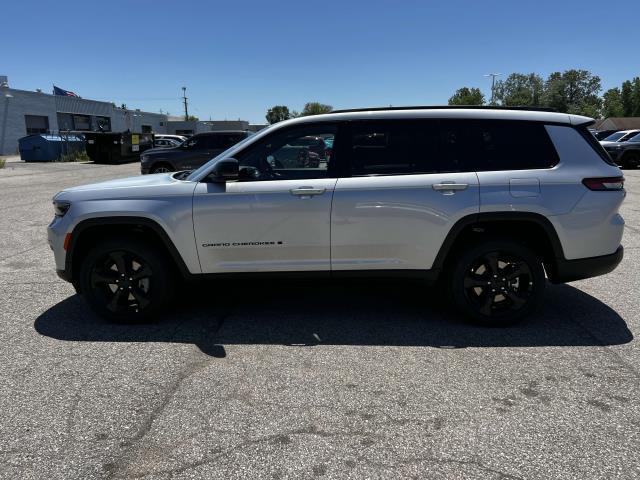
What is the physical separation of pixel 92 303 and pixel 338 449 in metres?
2.82

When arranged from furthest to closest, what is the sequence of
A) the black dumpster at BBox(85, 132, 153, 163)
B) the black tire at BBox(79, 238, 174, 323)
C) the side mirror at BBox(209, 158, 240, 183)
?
the black dumpster at BBox(85, 132, 153, 163) < the black tire at BBox(79, 238, 174, 323) < the side mirror at BBox(209, 158, 240, 183)

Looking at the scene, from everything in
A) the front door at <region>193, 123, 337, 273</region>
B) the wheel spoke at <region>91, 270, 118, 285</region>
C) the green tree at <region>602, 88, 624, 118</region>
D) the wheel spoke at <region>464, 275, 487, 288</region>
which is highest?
the green tree at <region>602, 88, 624, 118</region>

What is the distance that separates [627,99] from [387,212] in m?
119

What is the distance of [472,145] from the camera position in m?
4.01

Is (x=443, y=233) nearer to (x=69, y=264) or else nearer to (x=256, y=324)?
(x=256, y=324)

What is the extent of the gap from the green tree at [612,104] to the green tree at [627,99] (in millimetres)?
776

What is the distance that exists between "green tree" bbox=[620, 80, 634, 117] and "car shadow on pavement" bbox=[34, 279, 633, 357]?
382 ft

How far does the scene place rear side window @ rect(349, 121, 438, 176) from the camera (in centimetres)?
400

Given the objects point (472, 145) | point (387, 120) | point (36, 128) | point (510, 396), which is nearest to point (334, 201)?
point (387, 120)

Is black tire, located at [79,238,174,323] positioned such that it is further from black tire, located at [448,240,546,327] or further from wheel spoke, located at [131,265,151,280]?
black tire, located at [448,240,546,327]

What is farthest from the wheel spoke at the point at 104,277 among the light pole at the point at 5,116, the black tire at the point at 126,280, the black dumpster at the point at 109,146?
the light pole at the point at 5,116

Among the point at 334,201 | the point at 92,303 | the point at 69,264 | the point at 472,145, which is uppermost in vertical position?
the point at 472,145

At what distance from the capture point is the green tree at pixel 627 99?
9862cm

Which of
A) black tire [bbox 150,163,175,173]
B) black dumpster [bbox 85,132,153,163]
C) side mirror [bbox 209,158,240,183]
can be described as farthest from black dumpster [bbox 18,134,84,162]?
side mirror [bbox 209,158,240,183]
